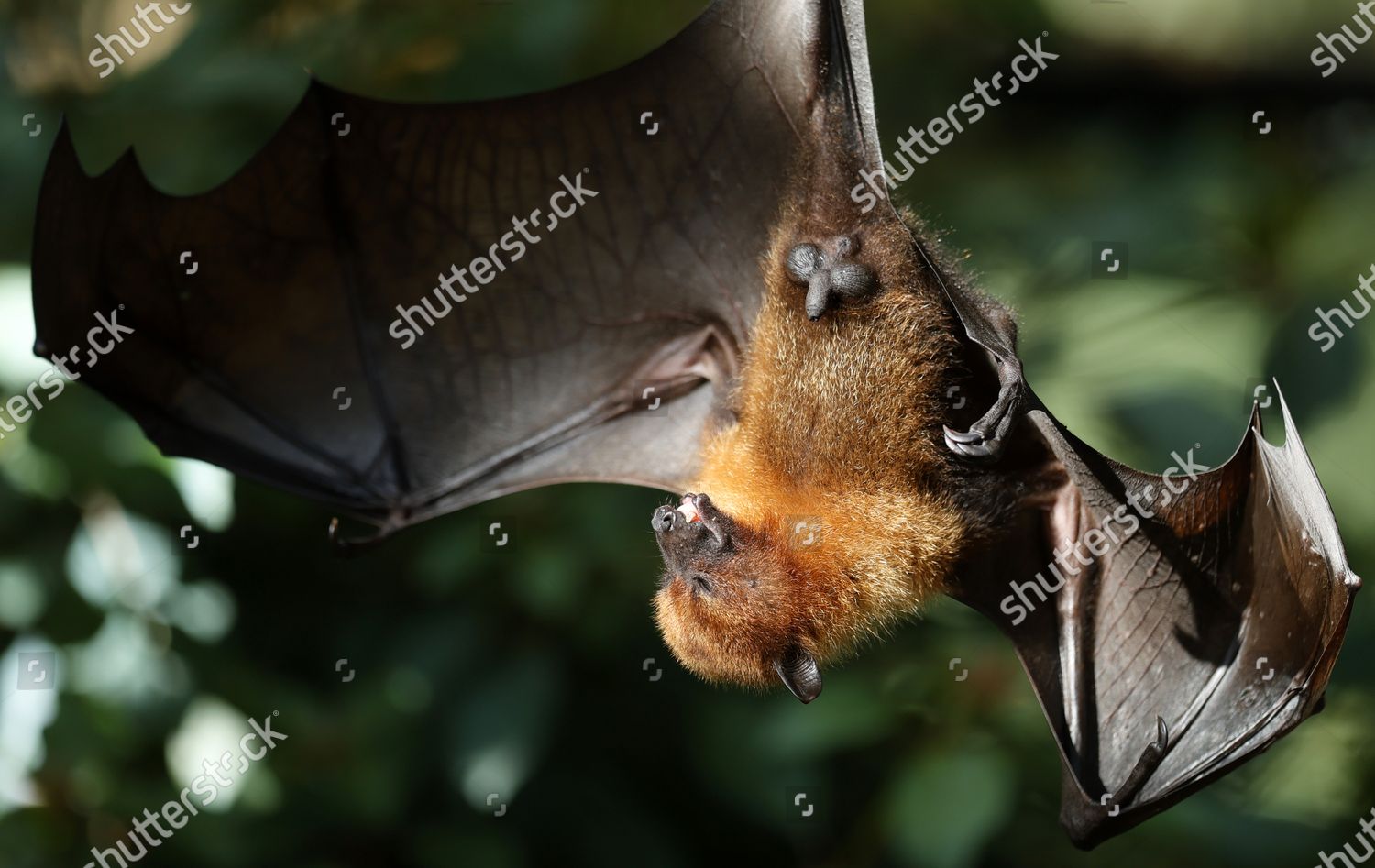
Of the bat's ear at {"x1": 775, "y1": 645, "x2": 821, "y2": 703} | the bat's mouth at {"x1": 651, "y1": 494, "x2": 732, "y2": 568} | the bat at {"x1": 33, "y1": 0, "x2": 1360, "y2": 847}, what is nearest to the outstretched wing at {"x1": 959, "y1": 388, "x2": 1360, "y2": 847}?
the bat at {"x1": 33, "y1": 0, "x2": 1360, "y2": 847}

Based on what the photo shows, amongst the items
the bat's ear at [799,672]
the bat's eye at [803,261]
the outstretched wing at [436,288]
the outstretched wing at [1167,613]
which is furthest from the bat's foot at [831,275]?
the bat's ear at [799,672]

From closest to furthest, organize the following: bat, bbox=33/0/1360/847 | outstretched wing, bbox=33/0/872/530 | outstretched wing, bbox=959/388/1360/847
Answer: outstretched wing, bbox=959/388/1360/847, bat, bbox=33/0/1360/847, outstretched wing, bbox=33/0/872/530

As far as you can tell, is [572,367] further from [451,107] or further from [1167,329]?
[1167,329]

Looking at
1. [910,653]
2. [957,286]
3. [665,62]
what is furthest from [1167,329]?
[665,62]

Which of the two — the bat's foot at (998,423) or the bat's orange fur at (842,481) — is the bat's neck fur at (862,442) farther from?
the bat's foot at (998,423)

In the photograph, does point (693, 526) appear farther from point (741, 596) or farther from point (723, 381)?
point (723, 381)

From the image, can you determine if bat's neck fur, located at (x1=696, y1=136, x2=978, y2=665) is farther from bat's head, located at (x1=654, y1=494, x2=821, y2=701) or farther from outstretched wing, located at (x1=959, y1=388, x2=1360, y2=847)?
outstretched wing, located at (x1=959, y1=388, x2=1360, y2=847)

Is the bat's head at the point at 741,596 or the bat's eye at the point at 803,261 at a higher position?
the bat's eye at the point at 803,261

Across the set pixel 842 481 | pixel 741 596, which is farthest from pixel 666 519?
pixel 842 481
